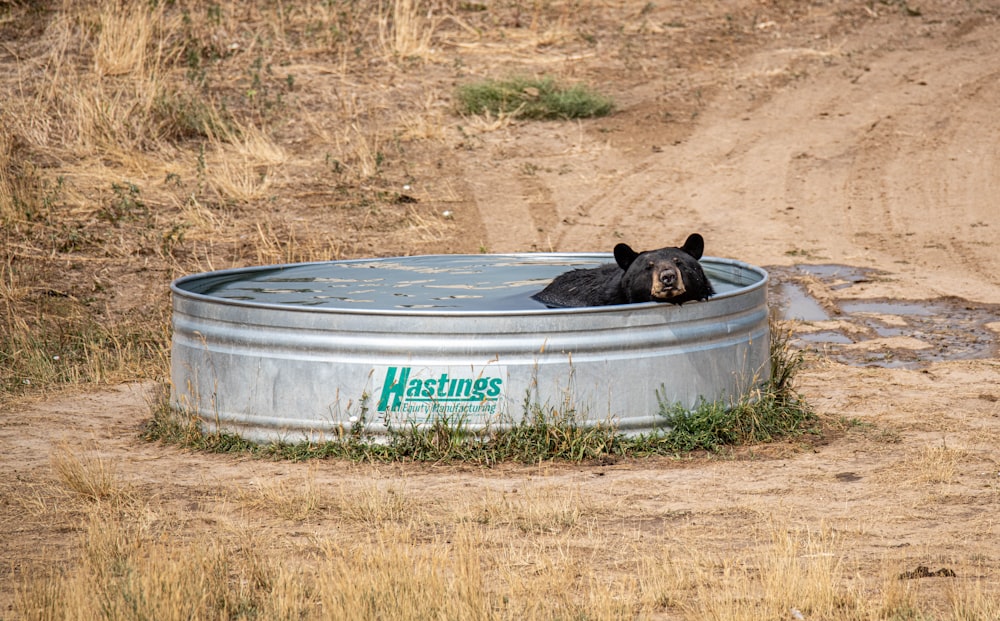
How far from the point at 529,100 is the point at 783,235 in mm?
5567

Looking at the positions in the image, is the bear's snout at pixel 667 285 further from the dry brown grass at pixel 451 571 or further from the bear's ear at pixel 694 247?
the dry brown grass at pixel 451 571

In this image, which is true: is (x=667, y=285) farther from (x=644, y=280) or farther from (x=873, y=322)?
(x=873, y=322)

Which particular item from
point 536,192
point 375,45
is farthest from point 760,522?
point 375,45

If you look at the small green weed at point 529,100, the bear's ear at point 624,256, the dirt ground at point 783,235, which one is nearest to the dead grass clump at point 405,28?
the dirt ground at point 783,235

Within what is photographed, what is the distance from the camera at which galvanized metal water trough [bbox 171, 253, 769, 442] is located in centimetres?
723

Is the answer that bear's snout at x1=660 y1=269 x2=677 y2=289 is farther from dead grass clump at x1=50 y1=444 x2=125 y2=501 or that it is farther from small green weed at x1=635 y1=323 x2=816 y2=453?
dead grass clump at x1=50 y1=444 x2=125 y2=501

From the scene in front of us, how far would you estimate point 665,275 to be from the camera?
24.0ft

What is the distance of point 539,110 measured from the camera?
63.4 ft

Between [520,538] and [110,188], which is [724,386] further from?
[110,188]

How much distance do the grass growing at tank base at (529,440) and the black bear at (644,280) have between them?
753 mm

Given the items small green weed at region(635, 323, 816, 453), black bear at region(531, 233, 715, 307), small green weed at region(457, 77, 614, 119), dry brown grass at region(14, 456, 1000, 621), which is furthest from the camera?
small green weed at region(457, 77, 614, 119)

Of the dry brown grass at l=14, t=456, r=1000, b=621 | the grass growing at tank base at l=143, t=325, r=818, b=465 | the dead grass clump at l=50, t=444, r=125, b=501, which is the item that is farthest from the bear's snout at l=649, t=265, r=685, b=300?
the dead grass clump at l=50, t=444, r=125, b=501

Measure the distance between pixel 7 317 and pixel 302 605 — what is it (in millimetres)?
8471

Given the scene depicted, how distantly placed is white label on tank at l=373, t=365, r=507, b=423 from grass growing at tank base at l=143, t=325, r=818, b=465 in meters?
0.08
